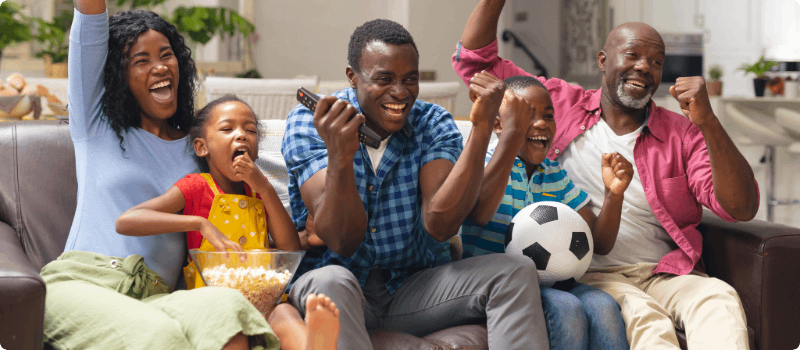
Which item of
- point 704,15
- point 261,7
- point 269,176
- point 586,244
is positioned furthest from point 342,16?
point 586,244

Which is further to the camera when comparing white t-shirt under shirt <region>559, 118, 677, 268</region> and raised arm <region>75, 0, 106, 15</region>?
white t-shirt under shirt <region>559, 118, 677, 268</region>

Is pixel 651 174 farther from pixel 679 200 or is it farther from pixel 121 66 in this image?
pixel 121 66

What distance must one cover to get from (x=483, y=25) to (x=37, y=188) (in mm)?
1393

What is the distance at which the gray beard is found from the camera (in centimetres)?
188

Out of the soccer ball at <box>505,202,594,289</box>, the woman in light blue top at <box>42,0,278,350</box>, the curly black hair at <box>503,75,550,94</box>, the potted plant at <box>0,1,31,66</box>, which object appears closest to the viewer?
the woman in light blue top at <box>42,0,278,350</box>

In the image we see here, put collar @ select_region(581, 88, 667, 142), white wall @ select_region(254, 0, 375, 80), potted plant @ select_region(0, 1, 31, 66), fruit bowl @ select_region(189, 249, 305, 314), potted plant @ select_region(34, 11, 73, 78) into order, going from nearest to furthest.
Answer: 1. fruit bowl @ select_region(189, 249, 305, 314)
2. collar @ select_region(581, 88, 667, 142)
3. potted plant @ select_region(0, 1, 31, 66)
4. potted plant @ select_region(34, 11, 73, 78)
5. white wall @ select_region(254, 0, 375, 80)

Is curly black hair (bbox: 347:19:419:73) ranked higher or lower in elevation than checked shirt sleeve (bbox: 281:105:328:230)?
higher

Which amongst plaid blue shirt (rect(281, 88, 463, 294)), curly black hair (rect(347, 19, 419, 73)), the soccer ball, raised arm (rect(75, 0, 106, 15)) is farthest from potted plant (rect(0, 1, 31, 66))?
the soccer ball

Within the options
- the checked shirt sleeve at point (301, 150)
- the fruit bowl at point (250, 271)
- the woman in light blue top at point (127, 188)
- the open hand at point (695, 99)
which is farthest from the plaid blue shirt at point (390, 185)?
the open hand at point (695, 99)

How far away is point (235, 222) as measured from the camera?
156 centimetres

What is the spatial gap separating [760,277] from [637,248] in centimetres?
34

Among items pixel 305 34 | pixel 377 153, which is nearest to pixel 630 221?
pixel 377 153

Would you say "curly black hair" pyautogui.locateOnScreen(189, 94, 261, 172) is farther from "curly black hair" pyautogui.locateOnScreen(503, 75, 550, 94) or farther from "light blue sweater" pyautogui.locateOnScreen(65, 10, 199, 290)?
"curly black hair" pyautogui.locateOnScreen(503, 75, 550, 94)

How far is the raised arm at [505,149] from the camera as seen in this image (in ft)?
4.91
